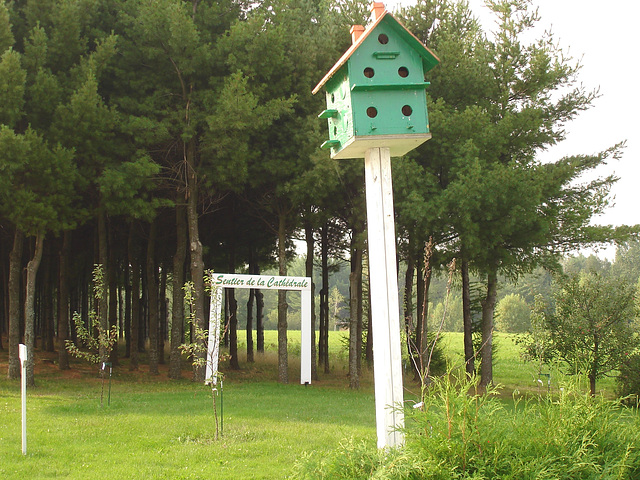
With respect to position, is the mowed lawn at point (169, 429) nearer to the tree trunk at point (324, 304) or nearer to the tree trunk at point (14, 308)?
the tree trunk at point (14, 308)

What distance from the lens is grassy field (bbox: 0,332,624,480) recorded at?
792 cm

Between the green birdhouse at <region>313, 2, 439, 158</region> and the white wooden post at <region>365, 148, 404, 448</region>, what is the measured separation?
311 mm

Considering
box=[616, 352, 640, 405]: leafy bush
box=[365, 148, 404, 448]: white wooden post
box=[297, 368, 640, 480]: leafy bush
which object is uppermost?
box=[365, 148, 404, 448]: white wooden post

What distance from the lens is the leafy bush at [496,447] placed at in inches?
177

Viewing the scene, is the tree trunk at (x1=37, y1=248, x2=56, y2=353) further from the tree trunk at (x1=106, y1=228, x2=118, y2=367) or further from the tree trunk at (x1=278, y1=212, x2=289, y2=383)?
the tree trunk at (x1=278, y1=212, x2=289, y2=383)

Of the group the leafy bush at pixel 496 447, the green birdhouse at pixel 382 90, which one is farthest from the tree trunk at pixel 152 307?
the leafy bush at pixel 496 447

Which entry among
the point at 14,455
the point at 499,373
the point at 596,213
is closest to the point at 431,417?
the point at 14,455

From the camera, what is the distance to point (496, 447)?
177 inches

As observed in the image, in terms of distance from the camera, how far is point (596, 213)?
18062 millimetres

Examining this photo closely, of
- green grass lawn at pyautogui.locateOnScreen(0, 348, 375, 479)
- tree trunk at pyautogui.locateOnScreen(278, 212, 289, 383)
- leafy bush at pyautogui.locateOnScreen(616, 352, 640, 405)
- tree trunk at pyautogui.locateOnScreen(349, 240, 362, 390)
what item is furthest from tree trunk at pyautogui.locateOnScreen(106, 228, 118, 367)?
leafy bush at pyautogui.locateOnScreen(616, 352, 640, 405)

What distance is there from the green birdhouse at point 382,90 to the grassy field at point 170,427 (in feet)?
6.61

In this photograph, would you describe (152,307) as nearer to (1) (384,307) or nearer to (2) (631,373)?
(2) (631,373)

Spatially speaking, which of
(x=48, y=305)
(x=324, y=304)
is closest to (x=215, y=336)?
(x=48, y=305)

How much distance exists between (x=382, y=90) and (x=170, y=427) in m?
7.07
